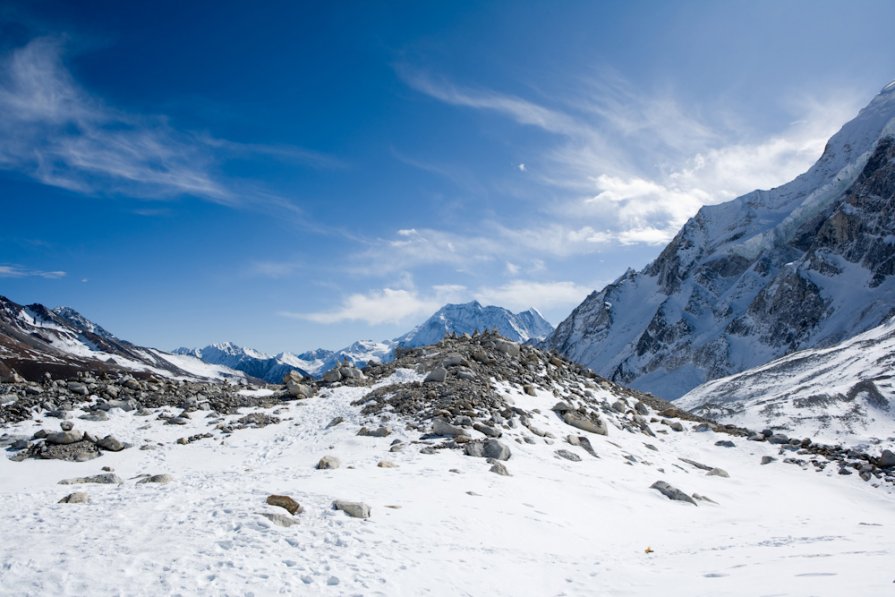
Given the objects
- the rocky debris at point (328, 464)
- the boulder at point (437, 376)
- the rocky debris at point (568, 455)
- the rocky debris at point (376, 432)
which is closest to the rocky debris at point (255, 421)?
the rocky debris at point (376, 432)

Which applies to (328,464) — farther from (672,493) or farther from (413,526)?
(672,493)

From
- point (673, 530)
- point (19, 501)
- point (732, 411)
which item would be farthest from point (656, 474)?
point (732, 411)

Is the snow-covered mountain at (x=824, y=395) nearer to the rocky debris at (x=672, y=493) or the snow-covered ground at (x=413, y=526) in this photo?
the rocky debris at (x=672, y=493)

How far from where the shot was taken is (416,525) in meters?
11.6

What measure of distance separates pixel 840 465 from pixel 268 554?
2820cm

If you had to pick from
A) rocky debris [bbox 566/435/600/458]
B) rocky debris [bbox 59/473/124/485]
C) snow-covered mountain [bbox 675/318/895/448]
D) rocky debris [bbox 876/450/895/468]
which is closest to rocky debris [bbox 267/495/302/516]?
rocky debris [bbox 59/473/124/485]

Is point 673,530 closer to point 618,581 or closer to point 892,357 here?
point 618,581

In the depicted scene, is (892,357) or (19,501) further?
(892,357)

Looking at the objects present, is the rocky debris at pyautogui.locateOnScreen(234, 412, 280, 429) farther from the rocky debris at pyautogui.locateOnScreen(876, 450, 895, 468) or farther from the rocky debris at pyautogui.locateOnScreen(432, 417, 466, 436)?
the rocky debris at pyautogui.locateOnScreen(876, 450, 895, 468)

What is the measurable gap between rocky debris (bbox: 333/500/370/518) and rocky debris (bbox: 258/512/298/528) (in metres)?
1.15

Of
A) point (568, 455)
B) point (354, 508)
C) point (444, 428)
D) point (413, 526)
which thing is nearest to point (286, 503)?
point (354, 508)

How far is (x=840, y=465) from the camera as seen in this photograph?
83.2ft

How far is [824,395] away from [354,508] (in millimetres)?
61469

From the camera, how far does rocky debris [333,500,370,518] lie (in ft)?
38.0
